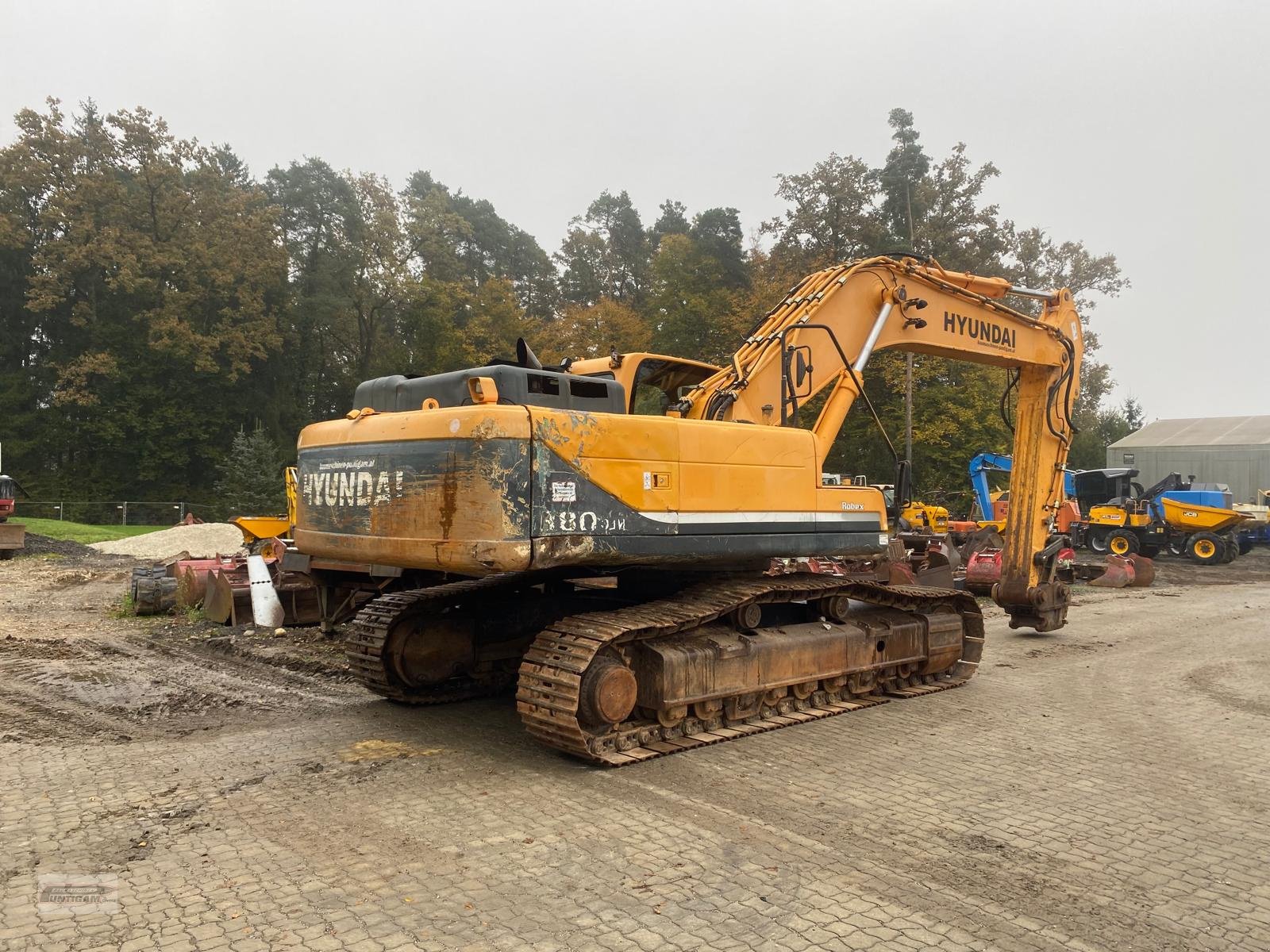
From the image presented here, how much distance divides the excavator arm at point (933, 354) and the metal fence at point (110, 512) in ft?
98.7

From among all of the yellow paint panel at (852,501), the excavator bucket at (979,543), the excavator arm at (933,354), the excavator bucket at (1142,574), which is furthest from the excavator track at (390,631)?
the excavator bucket at (1142,574)

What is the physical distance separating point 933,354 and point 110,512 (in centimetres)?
3392

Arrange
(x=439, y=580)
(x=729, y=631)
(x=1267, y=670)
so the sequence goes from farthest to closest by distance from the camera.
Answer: (x=1267, y=670), (x=439, y=580), (x=729, y=631)

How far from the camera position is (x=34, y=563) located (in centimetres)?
1797

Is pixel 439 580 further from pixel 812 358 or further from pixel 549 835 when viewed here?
pixel 812 358

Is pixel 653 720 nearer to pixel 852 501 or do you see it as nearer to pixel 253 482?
pixel 852 501

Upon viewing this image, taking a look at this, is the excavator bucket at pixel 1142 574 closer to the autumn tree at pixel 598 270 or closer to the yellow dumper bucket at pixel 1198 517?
the yellow dumper bucket at pixel 1198 517

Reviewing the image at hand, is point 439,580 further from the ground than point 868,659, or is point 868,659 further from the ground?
point 439,580

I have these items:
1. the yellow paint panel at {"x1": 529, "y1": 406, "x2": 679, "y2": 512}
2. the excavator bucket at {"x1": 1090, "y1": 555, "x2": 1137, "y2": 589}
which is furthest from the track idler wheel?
the excavator bucket at {"x1": 1090, "y1": 555, "x2": 1137, "y2": 589}

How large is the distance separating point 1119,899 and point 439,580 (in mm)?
4580

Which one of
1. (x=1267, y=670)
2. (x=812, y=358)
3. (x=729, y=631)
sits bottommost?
(x=1267, y=670)

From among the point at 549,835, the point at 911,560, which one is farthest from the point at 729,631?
the point at 911,560

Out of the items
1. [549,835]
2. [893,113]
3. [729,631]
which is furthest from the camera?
[893,113]
